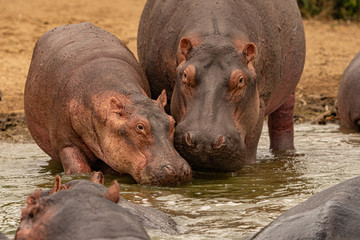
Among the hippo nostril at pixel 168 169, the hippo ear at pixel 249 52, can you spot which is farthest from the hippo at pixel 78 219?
the hippo ear at pixel 249 52

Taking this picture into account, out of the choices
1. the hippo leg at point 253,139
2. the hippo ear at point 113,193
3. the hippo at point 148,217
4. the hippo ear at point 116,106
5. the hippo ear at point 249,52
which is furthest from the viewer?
the hippo leg at point 253,139

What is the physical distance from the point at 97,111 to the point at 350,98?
489 cm

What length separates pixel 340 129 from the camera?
10.8m

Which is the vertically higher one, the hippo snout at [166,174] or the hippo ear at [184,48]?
the hippo ear at [184,48]

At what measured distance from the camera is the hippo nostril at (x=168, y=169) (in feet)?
20.0

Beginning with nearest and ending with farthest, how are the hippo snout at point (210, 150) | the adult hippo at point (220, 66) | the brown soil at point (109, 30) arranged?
the hippo snout at point (210, 150), the adult hippo at point (220, 66), the brown soil at point (109, 30)

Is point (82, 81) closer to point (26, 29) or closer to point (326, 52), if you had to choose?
point (26, 29)

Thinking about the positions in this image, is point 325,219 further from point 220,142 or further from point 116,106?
point 116,106

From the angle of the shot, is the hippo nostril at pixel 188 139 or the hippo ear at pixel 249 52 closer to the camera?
the hippo nostril at pixel 188 139

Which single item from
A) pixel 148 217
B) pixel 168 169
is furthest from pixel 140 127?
pixel 148 217

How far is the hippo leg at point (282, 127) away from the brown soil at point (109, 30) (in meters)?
1.96

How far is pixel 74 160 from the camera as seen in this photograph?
681 centimetres

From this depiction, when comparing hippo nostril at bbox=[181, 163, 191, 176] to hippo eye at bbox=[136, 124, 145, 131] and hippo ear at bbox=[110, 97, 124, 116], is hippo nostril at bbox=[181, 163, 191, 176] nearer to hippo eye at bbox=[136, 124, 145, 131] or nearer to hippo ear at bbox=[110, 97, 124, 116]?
hippo eye at bbox=[136, 124, 145, 131]

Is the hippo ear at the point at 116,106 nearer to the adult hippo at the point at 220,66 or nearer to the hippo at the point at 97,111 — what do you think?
the hippo at the point at 97,111
